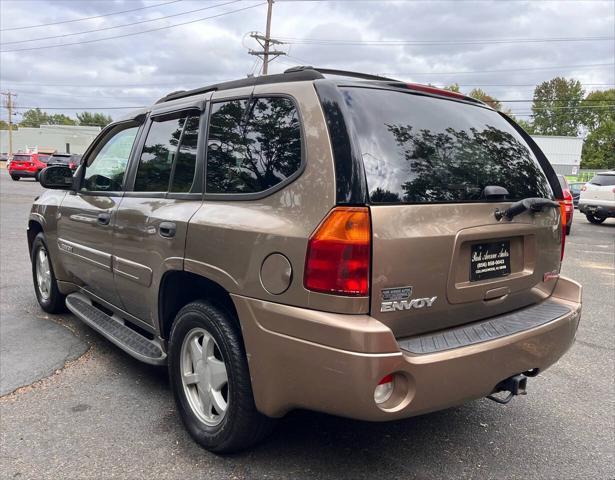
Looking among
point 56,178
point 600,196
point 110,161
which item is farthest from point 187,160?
point 600,196

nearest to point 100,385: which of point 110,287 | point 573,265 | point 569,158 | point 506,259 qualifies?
point 110,287

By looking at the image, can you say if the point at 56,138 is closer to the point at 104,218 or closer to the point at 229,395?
the point at 104,218

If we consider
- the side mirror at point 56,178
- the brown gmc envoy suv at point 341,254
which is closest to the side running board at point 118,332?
the brown gmc envoy suv at point 341,254

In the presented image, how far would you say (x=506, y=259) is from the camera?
265cm

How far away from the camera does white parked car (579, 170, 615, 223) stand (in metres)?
15.9

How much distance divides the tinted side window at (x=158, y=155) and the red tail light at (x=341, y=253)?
1403mm

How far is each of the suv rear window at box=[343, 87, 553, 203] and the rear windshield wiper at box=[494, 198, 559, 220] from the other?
0.26 feet

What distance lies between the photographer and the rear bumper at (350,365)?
204 cm

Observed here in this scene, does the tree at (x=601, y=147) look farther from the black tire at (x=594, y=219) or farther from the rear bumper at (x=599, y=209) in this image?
the rear bumper at (x=599, y=209)

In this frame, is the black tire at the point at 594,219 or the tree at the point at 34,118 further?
the tree at the point at 34,118

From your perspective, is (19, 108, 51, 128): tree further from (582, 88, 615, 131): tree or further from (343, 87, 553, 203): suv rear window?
(343, 87, 553, 203): suv rear window

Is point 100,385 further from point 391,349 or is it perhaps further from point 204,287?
point 391,349

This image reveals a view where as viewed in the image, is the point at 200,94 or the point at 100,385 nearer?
the point at 200,94

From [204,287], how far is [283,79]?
1.18 metres
